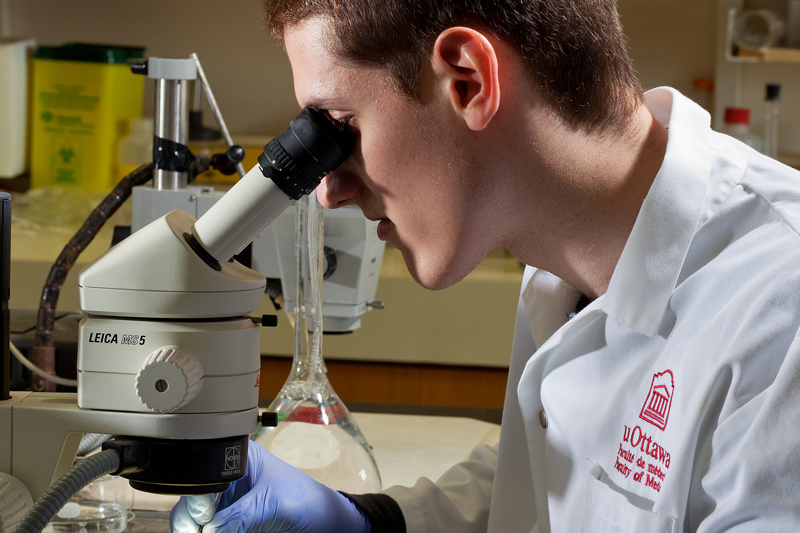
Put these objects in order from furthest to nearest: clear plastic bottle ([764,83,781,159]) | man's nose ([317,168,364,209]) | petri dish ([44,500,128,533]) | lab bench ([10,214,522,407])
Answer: clear plastic bottle ([764,83,781,159]), lab bench ([10,214,522,407]), petri dish ([44,500,128,533]), man's nose ([317,168,364,209])

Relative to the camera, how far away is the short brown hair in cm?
83

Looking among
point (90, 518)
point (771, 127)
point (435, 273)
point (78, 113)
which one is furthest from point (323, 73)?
point (771, 127)

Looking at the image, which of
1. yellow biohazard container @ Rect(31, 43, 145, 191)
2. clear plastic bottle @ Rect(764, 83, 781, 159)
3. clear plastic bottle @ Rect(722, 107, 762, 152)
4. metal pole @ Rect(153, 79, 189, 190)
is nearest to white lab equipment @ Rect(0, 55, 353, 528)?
metal pole @ Rect(153, 79, 189, 190)

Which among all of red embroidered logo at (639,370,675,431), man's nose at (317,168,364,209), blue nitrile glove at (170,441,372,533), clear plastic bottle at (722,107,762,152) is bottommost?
blue nitrile glove at (170,441,372,533)

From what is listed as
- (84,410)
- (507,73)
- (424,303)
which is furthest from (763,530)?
(424,303)

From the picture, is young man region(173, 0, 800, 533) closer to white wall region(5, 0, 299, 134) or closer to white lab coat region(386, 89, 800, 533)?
white lab coat region(386, 89, 800, 533)

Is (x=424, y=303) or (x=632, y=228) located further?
(x=424, y=303)

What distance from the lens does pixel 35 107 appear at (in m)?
2.94

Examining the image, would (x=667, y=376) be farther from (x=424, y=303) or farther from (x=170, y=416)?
(x=424, y=303)

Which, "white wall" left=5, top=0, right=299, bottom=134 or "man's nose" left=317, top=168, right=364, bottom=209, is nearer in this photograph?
"man's nose" left=317, top=168, right=364, bottom=209

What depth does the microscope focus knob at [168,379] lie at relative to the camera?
0.76m

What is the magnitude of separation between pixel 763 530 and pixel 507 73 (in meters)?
0.50

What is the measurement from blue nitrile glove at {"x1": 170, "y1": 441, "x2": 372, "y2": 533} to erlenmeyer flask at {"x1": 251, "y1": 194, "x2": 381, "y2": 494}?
3.1 inches

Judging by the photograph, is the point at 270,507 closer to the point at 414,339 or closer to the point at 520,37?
the point at 520,37
